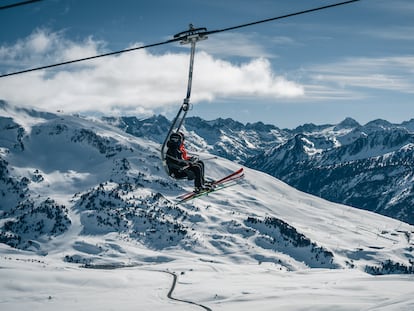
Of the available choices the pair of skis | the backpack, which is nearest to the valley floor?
the pair of skis

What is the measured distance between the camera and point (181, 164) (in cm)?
2441

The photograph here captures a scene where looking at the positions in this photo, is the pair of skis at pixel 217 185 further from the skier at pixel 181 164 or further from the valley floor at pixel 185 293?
the valley floor at pixel 185 293

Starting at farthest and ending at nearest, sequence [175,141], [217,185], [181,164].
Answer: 1. [217,185]
2. [181,164]
3. [175,141]

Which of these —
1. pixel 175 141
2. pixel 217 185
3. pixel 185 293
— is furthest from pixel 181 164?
pixel 185 293

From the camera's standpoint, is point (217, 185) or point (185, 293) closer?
point (217, 185)

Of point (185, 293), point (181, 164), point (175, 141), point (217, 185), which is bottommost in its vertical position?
point (185, 293)

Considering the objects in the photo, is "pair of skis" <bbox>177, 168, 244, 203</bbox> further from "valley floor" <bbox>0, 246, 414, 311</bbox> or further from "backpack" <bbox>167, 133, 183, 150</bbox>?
"valley floor" <bbox>0, 246, 414, 311</bbox>

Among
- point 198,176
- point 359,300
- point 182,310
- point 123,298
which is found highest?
point 198,176

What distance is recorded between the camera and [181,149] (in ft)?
80.4

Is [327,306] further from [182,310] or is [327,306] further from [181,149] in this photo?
[181,149]

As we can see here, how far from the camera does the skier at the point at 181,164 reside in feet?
78.9

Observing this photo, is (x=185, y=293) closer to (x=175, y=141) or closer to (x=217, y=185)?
(x=217, y=185)

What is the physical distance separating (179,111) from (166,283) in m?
92.9

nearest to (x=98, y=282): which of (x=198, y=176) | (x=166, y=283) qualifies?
(x=166, y=283)
